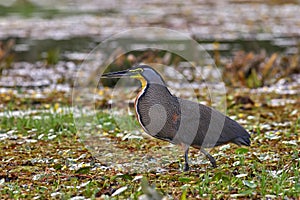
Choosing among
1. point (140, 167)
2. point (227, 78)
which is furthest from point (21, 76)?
point (140, 167)

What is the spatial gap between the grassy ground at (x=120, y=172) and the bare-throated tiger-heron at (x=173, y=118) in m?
0.27

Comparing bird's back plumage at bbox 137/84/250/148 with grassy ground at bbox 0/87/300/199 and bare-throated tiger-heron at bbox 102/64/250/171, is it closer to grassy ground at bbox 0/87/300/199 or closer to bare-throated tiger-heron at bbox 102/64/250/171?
bare-throated tiger-heron at bbox 102/64/250/171

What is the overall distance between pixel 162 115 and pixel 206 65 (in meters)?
7.21

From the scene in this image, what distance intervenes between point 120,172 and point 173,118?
2.23 ft

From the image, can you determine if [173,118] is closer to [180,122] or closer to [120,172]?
[180,122]

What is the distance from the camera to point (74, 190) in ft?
15.5

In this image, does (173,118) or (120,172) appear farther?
(120,172)

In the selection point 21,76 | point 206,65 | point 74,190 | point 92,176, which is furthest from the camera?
point 206,65

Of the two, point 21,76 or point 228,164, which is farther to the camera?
point 21,76

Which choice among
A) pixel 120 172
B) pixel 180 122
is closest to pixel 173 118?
pixel 180 122

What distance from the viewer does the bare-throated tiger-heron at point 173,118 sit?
4.97 metres

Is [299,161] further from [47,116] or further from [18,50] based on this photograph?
[18,50]

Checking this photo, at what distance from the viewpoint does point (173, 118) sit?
5.02 m

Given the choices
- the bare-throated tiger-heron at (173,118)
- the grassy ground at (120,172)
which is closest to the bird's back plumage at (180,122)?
the bare-throated tiger-heron at (173,118)
